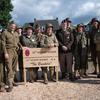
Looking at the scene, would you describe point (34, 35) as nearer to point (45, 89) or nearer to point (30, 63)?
point (30, 63)

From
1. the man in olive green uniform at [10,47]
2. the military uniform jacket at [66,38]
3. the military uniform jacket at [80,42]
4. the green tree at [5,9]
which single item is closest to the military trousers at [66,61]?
the military uniform jacket at [66,38]

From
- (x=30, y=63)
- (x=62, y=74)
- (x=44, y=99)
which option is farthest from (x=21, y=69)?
(x=44, y=99)

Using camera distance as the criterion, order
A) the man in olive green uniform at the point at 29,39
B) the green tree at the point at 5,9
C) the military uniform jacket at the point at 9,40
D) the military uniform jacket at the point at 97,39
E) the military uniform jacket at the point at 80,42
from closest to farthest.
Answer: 1. the military uniform jacket at the point at 9,40
2. the man in olive green uniform at the point at 29,39
3. the military uniform jacket at the point at 97,39
4. the military uniform jacket at the point at 80,42
5. the green tree at the point at 5,9

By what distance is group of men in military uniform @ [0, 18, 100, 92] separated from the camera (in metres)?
12.3

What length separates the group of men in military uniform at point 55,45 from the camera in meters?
12.3

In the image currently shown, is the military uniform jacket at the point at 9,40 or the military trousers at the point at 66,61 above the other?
the military uniform jacket at the point at 9,40

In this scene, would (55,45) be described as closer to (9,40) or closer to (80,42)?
(80,42)

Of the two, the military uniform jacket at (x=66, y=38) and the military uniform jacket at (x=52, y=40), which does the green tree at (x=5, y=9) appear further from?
the military uniform jacket at (x=52, y=40)

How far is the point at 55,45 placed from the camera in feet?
43.2

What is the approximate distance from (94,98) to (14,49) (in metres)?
2.89

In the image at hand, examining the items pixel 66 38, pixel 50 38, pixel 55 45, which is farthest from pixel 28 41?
pixel 66 38

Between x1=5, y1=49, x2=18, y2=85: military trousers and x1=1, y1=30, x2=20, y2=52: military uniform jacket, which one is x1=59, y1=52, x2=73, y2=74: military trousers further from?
x1=1, y1=30, x2=20, y2=52: military uniform jacket

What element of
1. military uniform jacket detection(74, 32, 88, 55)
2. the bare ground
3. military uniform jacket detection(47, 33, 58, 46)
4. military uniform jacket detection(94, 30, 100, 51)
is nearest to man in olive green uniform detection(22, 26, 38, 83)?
military uniform jacket detection(47, 33, 58, 46)

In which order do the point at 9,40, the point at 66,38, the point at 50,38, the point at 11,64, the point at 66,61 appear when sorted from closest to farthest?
the point at 9,40 → the point at 11,64 → the point at 50,38 → the point at 66,38 → the point at 66,61
